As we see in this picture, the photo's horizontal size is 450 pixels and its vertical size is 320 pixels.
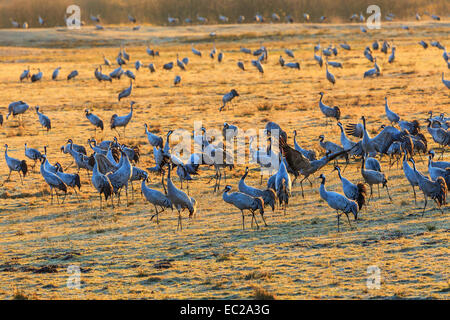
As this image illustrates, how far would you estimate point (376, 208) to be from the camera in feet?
37.8

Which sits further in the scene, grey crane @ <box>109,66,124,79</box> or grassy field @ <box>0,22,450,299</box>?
grey crane @ <box>109,66,124,79</box>

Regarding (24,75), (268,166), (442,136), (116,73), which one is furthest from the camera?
(116,73)

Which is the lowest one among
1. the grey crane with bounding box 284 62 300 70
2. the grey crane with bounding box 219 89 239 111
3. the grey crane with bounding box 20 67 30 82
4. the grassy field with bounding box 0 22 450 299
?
the grassy field with bounding box 0 22 450 299

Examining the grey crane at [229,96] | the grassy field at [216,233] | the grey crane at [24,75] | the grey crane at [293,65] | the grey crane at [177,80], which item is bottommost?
the grassy field at [216,233]

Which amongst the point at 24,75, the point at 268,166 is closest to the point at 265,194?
the point at 268,166

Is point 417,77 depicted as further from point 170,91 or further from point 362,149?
point 362,149

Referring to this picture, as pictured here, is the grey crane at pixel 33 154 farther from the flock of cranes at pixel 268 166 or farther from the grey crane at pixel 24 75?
the grey crane at pixel 24 75

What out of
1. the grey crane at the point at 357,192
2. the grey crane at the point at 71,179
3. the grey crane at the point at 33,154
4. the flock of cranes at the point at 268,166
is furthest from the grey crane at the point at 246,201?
the grey crane at the point at 33,154

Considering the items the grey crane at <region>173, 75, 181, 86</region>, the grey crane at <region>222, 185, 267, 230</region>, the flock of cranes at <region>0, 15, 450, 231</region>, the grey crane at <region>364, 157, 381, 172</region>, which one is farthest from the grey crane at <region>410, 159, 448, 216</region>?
the grey crane at <region>173, 75, 181, 86</region>

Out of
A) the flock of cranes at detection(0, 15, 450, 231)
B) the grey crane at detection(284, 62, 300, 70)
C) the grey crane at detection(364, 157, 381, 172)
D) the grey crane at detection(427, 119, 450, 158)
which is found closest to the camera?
the flock of cranes at detection(0, 15, 450, 231)

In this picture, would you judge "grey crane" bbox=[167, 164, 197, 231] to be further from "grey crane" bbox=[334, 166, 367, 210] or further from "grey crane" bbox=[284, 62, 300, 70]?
"grey crane" bbox=[284, 62, 300, 70]

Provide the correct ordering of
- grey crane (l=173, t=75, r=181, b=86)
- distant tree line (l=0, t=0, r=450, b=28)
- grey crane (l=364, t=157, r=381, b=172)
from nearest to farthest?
grey crane (l=364, t=157, r=381, b=172) < grey crane (l=173, t=75, r=181, b=86) < distant tree line (l=0, t=0, r=450, b=28)

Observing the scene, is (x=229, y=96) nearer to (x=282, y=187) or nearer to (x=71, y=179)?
(x=71, y=179)

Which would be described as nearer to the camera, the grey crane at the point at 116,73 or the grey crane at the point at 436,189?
the grey crane at the point at 436,189
